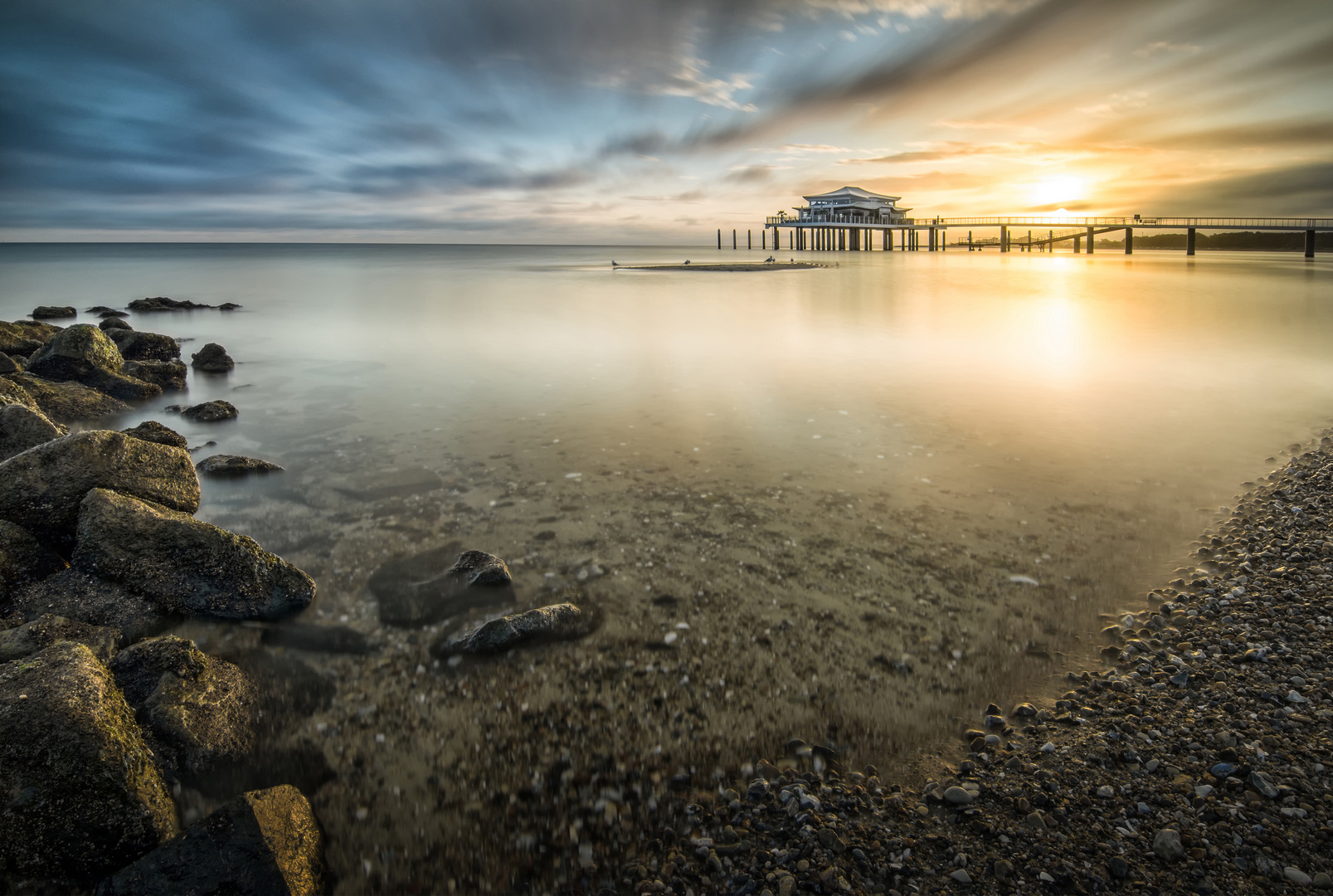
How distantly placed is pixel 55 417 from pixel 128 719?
10.4m

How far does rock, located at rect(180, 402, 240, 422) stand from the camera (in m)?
10.6

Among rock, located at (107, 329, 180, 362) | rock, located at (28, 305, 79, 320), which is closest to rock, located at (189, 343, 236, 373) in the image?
rock, located at (107, 329, 180, 362)

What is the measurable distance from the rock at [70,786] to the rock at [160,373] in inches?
508

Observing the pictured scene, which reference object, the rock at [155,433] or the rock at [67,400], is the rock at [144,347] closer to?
the rock at [67,400]

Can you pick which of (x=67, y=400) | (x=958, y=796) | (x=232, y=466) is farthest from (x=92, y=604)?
(x=67, y=400)

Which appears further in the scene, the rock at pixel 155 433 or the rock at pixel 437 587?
the rock at pixel 155 433

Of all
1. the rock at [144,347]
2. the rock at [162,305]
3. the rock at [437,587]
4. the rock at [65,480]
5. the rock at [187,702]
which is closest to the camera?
the rock at [187,702]

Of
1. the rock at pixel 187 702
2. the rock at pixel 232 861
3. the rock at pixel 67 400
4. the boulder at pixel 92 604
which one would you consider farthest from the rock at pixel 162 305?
the rock at pixel 232 861

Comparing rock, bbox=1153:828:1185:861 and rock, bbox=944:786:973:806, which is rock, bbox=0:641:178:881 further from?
rock, bbox=1153:828:1185:861

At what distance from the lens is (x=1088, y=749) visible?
3248 mm

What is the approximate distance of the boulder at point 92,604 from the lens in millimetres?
4309

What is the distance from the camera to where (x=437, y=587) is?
522 cm

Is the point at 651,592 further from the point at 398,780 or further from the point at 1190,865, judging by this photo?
the point at 1190,865

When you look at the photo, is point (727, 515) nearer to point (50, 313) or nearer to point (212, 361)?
point (212, 361)
